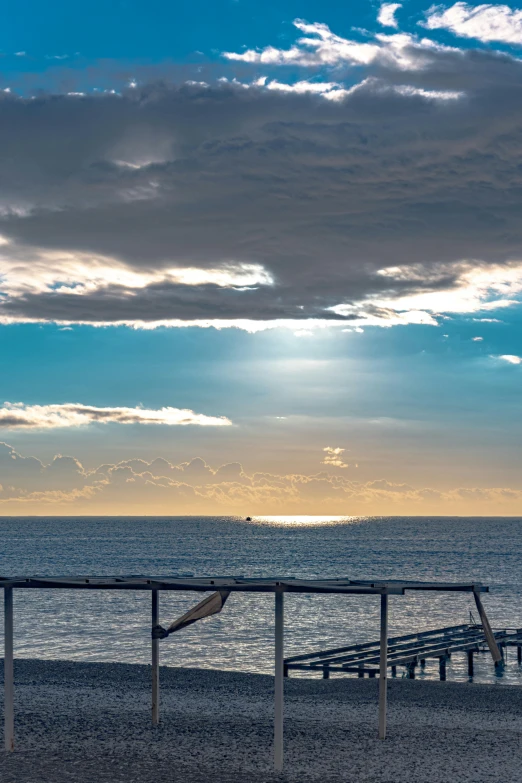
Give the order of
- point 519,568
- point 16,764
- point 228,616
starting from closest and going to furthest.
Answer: point 16,764, point 228,616, point 519,568

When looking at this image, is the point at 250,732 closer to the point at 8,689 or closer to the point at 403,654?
the point at 8,689

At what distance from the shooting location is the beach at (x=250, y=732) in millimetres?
16672

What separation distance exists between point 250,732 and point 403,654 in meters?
18.4

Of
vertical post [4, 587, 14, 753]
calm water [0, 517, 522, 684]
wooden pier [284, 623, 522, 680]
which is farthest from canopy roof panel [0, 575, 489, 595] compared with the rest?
calm water [0, 517, 522, 684]

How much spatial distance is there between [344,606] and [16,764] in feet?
154

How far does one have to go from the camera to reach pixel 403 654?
37031 millimetres

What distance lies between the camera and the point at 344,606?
2429 inches

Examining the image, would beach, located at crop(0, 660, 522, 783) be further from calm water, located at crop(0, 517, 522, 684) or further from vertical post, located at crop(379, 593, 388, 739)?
calm water, located at crop(0, 517, 522, 684)

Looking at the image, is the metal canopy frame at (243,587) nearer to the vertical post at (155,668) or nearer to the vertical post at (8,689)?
the vertical post at (8,689)

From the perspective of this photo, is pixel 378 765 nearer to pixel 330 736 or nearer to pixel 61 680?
pixel 330 736

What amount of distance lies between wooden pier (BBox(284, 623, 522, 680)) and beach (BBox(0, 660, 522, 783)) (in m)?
1.99

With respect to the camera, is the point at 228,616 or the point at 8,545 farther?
the point at 8,545

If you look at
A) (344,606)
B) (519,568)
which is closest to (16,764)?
(344,606)

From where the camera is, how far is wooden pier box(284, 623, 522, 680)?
32.2 metres
